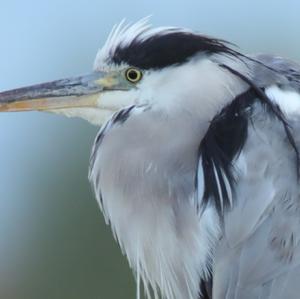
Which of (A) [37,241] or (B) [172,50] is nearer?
(B) [172,50]

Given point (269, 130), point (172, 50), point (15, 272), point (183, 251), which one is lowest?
point (15, 272)

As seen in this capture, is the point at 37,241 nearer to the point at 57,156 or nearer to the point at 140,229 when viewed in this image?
the point at 57,156

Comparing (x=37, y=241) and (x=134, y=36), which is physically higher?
(x=134, y=36)

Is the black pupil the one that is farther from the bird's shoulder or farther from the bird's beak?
the bird's shoulder

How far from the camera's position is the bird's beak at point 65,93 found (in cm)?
196

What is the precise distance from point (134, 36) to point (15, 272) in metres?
2.11

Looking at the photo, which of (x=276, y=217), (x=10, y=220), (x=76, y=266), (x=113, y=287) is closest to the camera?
(x=276, y=217)

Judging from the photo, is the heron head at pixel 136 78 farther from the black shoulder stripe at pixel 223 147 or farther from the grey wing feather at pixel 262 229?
the grey wing feather at pixel 262 229

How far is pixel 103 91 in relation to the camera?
6.43ft

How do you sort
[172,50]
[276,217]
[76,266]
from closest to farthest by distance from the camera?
[276,217] < [172,50] < [76,266]

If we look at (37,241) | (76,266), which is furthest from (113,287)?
(37,241)

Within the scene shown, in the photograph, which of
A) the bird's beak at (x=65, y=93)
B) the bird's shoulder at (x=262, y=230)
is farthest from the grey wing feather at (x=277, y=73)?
the bird's beak at (x=65, y=93)

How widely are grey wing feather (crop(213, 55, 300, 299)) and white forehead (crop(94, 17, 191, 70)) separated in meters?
0.28

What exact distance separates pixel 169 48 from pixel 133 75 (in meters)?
0.09
